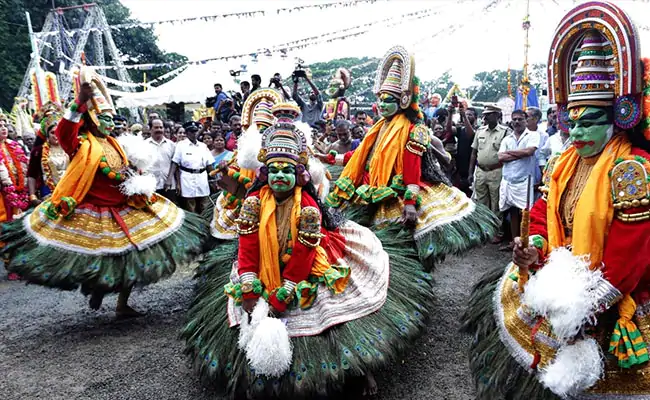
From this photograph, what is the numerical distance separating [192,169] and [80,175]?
12.5 feet

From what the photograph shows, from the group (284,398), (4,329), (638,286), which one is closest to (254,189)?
(284,398)

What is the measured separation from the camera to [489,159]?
25.6 ft

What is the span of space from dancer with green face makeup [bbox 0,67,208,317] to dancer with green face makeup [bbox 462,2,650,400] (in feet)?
11.1

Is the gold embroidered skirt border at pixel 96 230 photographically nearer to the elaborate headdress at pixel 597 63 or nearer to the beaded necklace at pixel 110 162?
the beaded necklace at pixel 110 162

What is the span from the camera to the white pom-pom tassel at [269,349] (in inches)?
121

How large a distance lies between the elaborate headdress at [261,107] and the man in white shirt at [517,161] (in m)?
3.73

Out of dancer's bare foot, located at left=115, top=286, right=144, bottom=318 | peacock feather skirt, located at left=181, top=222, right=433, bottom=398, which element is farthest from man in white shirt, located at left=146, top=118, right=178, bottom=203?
peacock feather skirt, located at left=181, top=222, right=433, bottom=398

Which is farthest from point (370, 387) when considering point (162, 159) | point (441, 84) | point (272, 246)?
point (441, 84)

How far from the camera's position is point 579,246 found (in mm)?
2404

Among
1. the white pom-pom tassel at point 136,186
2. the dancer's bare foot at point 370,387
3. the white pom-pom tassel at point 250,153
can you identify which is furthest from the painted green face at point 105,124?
the dancer's bare foot at point 370,387

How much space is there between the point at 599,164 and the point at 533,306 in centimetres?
80

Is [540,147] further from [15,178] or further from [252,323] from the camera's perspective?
[15,178]

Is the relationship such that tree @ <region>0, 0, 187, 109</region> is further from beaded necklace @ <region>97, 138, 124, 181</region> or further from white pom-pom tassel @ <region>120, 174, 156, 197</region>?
white pom-pom tassel @ <region>120, 174, 156, 197</region>

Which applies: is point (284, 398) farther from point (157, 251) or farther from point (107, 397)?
point (157, 251)
